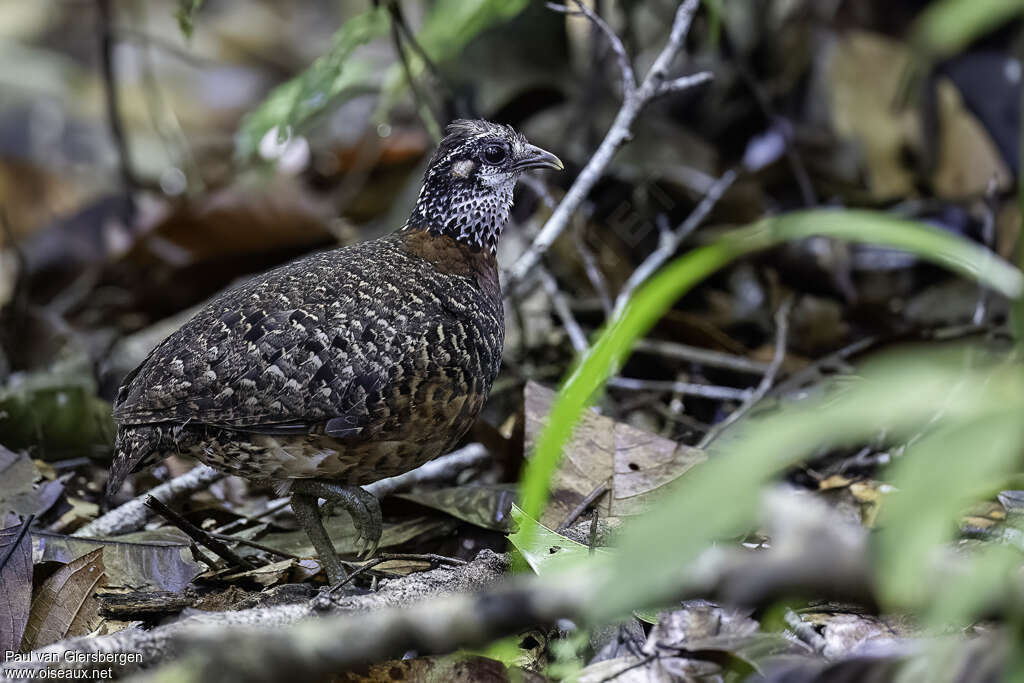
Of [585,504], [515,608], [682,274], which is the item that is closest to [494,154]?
[585,504]

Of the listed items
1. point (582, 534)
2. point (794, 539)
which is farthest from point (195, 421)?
point (794, 539)

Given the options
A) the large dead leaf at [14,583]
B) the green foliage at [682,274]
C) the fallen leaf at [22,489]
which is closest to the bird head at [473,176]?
the fallen leaf at [22,489]

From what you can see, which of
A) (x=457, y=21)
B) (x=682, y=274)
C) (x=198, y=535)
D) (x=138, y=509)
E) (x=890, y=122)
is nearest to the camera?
(x=682, y=274)

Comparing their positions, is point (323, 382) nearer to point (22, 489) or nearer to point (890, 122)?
point (22, 489)

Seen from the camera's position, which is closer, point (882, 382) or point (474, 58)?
point (882, 382)

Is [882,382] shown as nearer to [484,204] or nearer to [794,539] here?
[794,539]

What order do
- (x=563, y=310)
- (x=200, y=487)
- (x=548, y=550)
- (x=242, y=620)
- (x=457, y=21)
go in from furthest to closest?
(x=563, y=310) → (x=457, y=21) → (x=200, y=487) → (x=548, y=550) → (x=242, y=620)
